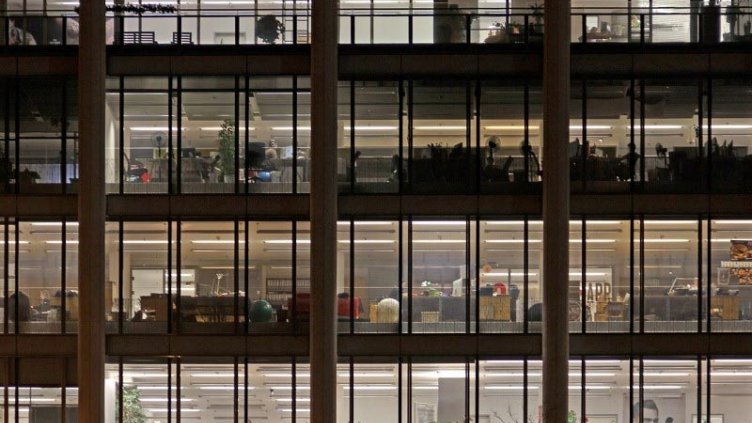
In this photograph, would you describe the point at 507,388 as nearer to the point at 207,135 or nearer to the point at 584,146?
the point at 584,146

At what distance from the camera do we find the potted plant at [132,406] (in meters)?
22.0

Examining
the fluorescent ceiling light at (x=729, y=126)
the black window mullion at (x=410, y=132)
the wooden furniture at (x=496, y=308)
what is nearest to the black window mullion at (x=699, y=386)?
the wooden furniture at (x=496, y=308)

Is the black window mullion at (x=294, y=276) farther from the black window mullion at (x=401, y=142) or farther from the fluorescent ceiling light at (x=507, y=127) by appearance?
the fluorescent ceiling light at (x=507, y=127)

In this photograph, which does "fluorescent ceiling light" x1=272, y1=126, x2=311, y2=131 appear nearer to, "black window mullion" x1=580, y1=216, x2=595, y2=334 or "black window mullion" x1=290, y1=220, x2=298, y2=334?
"black window mullion" x1=290, y1=220, x2=298, y2=334

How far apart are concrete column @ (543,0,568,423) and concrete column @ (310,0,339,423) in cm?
538

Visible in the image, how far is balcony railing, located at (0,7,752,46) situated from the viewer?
22.5 meters

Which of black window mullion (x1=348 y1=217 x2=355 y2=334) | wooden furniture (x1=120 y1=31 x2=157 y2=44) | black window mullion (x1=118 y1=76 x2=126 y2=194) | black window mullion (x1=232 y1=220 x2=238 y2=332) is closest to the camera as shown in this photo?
black window mullion (x1=348 y1=217 x2=355 y2=334)

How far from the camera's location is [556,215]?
2139cm

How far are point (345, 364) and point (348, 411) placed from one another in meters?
1.20

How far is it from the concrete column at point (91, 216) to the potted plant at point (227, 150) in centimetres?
302

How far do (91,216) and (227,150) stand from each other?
3843 millimetres

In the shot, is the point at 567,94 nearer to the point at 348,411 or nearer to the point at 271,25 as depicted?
the point at 271,25

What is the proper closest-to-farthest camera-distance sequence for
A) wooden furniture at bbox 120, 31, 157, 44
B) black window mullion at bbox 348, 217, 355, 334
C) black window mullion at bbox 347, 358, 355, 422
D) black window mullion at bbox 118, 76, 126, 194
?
black window mullion at bbox 347, 358, 355, 422, black window mullion at bbox 348, 217, 355, 334, black window mullion at bbox 118, 76, 126, 194, wooden furniture at bbox 120, 31, 157, 44

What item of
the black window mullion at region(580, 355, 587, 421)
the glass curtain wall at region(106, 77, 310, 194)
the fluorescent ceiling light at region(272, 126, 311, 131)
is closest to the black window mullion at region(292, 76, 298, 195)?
the glass curtain wall at region(106, 77, 310, 194)
